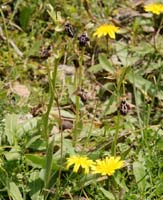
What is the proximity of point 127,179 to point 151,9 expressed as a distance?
0.78 meters

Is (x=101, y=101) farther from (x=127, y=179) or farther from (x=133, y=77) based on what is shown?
(x=127, y=179)

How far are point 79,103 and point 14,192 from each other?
0.57 meters

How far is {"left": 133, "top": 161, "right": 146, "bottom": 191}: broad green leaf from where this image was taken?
2074 millimetres

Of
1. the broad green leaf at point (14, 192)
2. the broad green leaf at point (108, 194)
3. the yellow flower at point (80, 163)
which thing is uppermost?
the yellow flower at point (80, 163)

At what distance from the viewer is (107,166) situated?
6.31 ft

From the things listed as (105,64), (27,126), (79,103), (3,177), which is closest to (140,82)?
(105,64)

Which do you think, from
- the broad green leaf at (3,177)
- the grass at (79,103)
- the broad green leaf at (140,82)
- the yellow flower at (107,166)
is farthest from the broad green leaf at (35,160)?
the broad green leaf at (140,82)

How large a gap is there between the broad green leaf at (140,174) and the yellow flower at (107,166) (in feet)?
0.54

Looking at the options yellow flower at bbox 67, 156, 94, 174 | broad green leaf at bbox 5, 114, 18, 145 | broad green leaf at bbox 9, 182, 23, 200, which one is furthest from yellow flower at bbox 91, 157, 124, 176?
broad green leaf at bbox 5, 114, 18, 145

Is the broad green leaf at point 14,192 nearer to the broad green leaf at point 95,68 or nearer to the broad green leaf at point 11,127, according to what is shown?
the broad green leaf at point 11,127

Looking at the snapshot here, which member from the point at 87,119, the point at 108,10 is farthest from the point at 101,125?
the point at 108,10

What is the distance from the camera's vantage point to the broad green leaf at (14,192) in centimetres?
200

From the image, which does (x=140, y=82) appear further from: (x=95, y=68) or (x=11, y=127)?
(x=11, y=127)

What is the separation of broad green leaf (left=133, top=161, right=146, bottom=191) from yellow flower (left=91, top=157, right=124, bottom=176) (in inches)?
6.4
